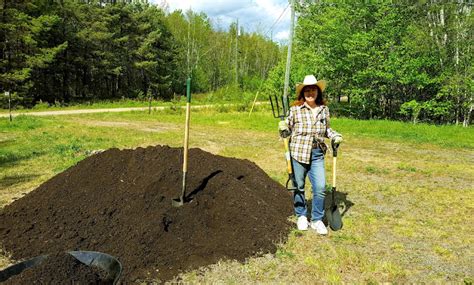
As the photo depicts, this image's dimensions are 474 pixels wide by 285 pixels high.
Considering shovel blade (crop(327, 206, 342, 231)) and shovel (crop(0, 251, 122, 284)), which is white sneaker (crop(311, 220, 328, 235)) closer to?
shovel blade (crop(327, 206, 342, 231))

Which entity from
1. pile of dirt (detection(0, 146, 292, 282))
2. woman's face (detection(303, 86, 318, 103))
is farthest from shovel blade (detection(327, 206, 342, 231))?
woman's face (detection(303, 86, 318, 103))

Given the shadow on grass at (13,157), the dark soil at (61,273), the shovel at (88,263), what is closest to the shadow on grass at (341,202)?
the shovel at (88,263)

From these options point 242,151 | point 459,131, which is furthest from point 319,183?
point 459,131

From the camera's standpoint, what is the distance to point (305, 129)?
14.6 ft

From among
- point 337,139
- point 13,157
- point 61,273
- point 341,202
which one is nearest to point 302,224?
point 337,139

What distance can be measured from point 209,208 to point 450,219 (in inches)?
142

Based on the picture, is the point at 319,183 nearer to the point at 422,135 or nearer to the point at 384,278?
the point at 384,278

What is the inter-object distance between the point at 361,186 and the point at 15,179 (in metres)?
6.49

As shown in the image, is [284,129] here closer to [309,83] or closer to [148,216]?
[309,83]

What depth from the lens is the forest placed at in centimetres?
1797

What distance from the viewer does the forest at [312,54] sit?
18.0m

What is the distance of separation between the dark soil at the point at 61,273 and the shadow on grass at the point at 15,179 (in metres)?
4.57

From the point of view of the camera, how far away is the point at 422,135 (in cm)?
1469

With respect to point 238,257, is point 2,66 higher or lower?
higher
